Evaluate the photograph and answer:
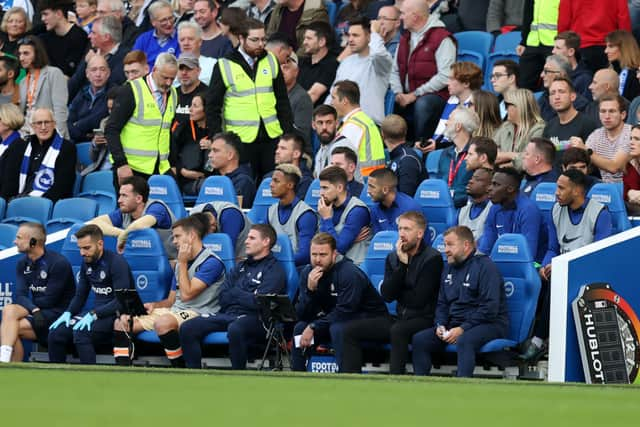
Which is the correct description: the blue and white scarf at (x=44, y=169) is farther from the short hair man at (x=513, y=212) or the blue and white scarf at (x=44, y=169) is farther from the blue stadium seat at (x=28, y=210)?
the short hair man at (x=513, y=212)

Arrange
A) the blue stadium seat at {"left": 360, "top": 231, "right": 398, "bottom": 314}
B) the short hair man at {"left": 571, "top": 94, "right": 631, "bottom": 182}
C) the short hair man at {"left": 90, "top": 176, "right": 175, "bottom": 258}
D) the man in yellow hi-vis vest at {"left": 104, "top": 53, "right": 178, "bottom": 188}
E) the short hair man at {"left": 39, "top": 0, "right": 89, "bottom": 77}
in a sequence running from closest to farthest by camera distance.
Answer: the blue stadium seat at {"left": 360, "top": 231, "right": 398, "bottom": 314} < the short hair man at {"left": 571, "top": 94, "right": 631, "bottom": 182} < the short hair man at {"left": 90, "top": 176, "right": 175, "bottom": 258} < the man in yellow hi-vis vest at {"left": 104, "top": 53, "right": 178, "bottom": 188} < the short hair man at {"left": 39, "top": 0, "right": 89, "bottom": 77}

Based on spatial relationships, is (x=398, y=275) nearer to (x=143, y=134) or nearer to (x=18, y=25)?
(x=143, y=134)

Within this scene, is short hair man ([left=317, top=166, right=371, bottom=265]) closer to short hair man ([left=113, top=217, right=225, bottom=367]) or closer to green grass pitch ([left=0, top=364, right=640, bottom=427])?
short hair man ([left=113, top=217, right=225, bottom=367])

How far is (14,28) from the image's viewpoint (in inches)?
731

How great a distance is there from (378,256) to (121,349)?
→ 7.71 ft

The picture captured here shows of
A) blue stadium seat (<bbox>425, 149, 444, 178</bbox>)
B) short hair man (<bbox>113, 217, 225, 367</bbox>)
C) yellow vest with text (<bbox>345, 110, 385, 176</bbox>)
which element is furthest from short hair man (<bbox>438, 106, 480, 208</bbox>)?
short hair man (<bbox>113, 217, 225, 367</bbox>)

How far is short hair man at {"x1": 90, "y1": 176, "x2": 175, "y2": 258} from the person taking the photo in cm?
1354

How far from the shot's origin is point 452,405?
6938 mm

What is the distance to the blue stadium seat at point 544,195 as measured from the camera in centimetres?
1255

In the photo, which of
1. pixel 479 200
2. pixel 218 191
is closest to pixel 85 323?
pixel 218 191

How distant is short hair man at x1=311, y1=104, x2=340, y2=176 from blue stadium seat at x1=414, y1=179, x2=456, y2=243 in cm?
137

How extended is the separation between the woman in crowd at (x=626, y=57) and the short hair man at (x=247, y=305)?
3.88 meters

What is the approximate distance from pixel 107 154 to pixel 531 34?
4.76m

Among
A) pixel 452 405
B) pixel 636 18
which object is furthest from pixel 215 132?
pixel 452 405
